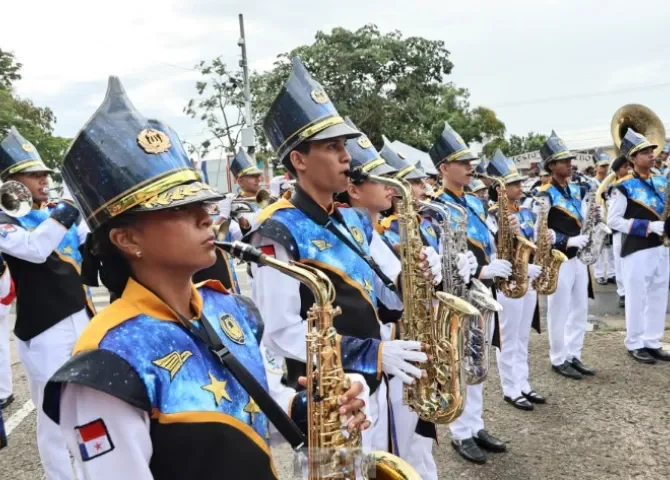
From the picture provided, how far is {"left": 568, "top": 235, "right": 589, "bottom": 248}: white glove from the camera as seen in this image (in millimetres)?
6715

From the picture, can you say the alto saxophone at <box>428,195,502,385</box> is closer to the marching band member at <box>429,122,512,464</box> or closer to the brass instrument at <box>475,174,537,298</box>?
the marching band member at <box>429,122,512,464</box>

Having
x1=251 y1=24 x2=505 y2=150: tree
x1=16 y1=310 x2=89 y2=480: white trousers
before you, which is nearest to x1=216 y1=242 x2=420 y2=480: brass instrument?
x1=16 y1=310 x2=89 y2=480: white trousers

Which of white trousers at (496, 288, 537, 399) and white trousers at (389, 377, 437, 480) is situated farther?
white trousers at (496, 288, 537, 399)

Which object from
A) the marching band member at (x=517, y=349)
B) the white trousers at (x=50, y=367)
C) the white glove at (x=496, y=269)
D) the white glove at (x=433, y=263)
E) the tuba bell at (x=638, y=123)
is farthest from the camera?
the tuba bell at (x=638, y=123)

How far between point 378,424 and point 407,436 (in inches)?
25.7

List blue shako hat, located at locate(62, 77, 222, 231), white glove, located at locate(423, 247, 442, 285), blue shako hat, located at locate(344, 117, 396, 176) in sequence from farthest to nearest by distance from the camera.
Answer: blue shako hat, located at locate(344, 117, 396, 176) → white glove, located at locate(423, 247, 442, 285) → blue shako hat, located at locate(62, 77, 222, 231)

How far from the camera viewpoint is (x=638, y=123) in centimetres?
919

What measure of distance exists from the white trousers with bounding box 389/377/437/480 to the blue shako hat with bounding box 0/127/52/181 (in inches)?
143

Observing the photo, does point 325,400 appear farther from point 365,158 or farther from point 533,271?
point 533,271

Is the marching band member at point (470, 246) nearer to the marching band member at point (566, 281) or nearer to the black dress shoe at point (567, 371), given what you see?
the marching band member at point (566, 281)

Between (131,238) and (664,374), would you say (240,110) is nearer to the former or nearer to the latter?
(664,374)

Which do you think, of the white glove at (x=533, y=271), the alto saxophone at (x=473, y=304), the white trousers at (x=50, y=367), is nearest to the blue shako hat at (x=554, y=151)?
the white glove at (x=533, y=271)

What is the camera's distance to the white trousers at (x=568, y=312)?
6809mm

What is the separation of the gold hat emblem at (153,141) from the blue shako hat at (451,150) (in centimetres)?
406
